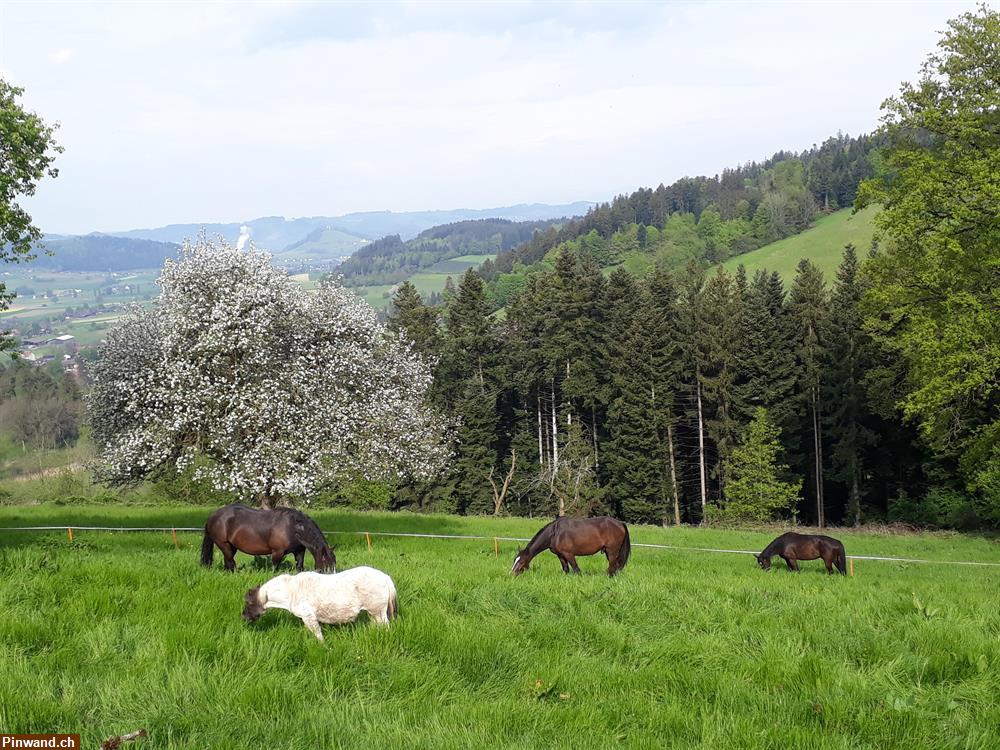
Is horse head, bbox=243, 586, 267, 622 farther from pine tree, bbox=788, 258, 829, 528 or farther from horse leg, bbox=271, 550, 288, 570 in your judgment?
pine tree, bbox=788, 258, 829, 528

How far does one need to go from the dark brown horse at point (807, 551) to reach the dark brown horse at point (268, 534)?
13659 mm

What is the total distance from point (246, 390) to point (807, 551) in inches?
812

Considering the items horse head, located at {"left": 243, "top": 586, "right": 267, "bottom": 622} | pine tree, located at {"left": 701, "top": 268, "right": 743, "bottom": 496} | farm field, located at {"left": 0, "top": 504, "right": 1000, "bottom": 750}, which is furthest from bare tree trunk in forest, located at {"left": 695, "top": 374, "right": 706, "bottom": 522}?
horse head, located at {"left": 243, "top": 586, "right": 267, "bottom": 622}

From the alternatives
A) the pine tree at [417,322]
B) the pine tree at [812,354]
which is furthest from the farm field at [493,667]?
the pine tree at [417,322]

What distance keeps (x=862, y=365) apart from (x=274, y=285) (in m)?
47.0

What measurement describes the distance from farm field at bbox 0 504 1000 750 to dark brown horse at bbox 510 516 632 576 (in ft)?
11.0

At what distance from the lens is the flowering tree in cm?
2748

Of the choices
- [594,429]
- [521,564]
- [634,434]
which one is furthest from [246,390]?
[594,429]

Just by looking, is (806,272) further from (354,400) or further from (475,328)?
(354,400)

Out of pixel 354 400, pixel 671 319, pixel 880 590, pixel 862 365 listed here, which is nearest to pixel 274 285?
pixel 354 400

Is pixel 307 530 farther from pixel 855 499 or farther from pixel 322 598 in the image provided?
pixel 855 499

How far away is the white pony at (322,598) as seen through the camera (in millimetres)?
8586

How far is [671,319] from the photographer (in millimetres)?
64375

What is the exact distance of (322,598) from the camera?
340 inches
